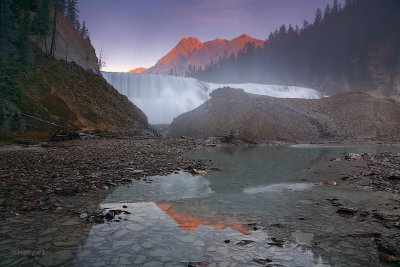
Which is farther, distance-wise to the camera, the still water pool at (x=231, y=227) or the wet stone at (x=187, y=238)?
the wet stone at (x=187, y=238)

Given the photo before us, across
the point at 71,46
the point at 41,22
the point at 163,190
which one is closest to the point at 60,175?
the point at 163,190

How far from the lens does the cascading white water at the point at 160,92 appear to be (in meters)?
59.7

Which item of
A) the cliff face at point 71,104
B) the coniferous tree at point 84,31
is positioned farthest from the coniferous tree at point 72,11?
the cliff face at point 71,104

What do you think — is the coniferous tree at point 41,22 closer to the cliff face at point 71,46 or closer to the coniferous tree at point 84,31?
the cliff face at point 71,46

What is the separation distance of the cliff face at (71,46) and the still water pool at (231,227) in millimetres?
68193

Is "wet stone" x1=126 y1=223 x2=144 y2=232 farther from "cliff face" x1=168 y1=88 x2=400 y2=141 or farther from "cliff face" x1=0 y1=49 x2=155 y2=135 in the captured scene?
"cliff face" x1=168 y1=88 x2=400 y2=141

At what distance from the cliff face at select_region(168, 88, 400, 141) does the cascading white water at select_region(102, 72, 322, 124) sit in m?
15.9

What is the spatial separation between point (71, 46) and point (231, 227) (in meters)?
84.3

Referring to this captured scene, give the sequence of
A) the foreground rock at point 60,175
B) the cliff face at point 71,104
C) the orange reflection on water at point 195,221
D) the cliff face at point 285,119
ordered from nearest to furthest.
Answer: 1. the orange reflection on water at point 195,221
2. the foreground rock at point 60,175
3. the cliff face at point 71,104
4. the cliff face at point 285,119

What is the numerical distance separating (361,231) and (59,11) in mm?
95428

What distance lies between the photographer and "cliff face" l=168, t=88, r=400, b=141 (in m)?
38.8

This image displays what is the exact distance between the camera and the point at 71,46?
7494 cm

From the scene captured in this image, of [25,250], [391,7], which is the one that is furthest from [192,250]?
[391,7]

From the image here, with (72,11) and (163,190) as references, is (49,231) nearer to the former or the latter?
(163,190)
